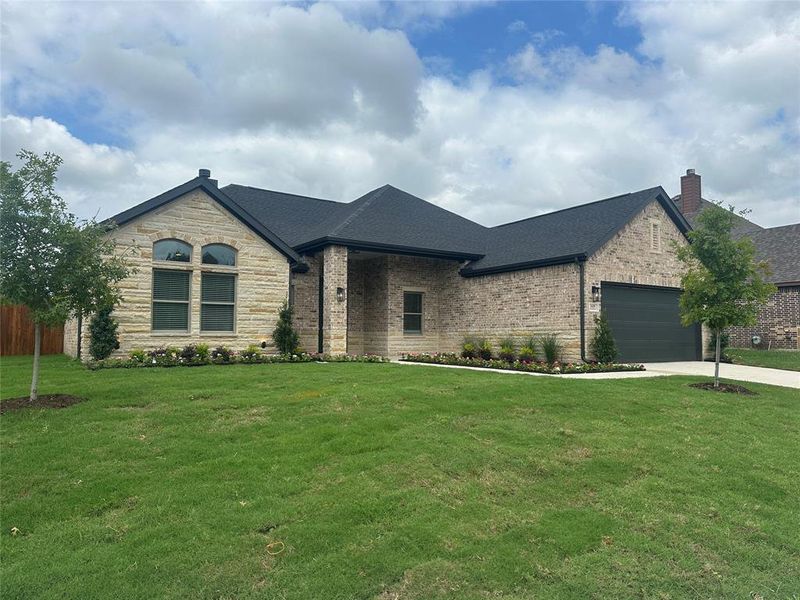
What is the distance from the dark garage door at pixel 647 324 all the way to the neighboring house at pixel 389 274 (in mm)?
55

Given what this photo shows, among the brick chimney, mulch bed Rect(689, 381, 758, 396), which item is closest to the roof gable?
mulch bed Rect(689, 381, 758, 396)

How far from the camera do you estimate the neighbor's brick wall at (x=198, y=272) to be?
15.1 metres

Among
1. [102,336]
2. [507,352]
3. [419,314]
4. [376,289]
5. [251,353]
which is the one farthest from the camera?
[419,314]

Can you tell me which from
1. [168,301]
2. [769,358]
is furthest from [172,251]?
[769,358]

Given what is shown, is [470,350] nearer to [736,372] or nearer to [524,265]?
[524,265]

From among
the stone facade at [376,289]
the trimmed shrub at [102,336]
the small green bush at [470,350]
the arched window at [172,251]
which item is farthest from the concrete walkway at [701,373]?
the trimmed shrub at [102,336]

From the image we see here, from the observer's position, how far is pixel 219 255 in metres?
16.5

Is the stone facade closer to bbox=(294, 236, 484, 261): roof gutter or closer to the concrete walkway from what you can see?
bbox=(294, 236, 484, 261): roof gutter

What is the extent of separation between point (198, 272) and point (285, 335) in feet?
10.4

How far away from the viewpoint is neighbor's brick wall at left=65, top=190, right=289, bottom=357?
15055mm

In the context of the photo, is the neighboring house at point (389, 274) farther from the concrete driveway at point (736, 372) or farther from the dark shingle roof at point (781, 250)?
the dark shingle roof at point (781, 250)

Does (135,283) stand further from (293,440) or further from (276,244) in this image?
(293,440)

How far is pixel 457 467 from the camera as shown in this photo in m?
6.08

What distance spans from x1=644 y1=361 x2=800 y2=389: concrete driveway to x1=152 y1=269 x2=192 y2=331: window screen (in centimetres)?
1323
